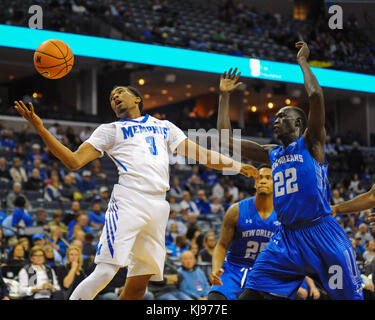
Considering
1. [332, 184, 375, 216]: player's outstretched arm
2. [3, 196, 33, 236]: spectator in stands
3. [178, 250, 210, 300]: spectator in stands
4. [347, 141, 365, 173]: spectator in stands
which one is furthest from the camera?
[347, 141, 365, 173]: spectator in stands

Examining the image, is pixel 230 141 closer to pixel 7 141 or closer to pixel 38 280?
pixel 38 280

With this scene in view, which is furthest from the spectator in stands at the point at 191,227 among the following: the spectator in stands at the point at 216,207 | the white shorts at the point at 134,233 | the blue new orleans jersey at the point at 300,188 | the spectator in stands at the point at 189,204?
the blue new orleans jersey at the point at 300,188

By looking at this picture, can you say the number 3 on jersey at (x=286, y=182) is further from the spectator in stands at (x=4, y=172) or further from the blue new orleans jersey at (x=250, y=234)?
the spectator in stands at (x=4, y=172)

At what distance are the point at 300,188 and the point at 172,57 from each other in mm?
15983

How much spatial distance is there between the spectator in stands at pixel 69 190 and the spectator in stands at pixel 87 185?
17cm

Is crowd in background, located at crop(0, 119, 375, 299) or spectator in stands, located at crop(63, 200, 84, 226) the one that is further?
spectator in stands, located at crop(63, 200, 84, 226)

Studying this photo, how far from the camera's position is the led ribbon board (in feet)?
58.1

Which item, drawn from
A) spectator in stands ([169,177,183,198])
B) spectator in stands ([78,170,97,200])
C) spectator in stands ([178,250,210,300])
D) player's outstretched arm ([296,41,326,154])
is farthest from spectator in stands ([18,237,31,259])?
player's outstretched arm ([296,41,326,154])

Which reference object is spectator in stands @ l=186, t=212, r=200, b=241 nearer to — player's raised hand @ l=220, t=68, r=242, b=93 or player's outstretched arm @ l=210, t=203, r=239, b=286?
player's outstretched arm @ l=210, t=203, r=239, b=286

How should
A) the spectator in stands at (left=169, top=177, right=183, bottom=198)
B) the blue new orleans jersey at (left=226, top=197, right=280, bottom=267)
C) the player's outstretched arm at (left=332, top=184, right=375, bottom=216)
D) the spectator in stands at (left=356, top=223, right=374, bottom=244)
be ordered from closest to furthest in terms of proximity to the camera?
the player's outstretched arm at (left=332, top=184, right=375, bottom=216)
the blue new orleans jersey at (left=226, top=197, right=280, bottom=267)
the spectator in stands at (left=356, top=223, right=374, bottom=244)
the spectator in stands at (left=169, top=177, right=183, bottom=198)

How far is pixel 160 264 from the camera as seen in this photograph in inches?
194

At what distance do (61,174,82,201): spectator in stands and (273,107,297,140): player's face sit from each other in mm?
9548

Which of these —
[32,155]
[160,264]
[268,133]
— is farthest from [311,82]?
[268,133]
